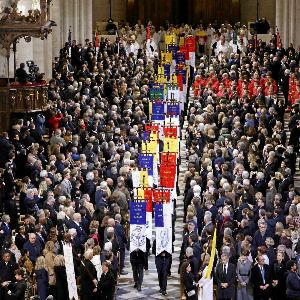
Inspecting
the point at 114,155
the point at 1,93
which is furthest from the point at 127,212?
the point at 1,93

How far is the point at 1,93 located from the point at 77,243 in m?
11.9

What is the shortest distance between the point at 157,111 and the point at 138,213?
437 inches

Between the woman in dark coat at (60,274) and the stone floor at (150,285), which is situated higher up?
the woman in dark coat at (60,274)

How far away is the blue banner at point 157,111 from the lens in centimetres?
4147

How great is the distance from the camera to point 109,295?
28453 mm

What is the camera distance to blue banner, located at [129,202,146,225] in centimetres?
3089

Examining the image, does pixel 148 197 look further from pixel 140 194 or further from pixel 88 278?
pixel 88 278

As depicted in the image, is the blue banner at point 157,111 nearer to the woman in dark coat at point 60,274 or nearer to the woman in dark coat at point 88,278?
the woman in dark coat at point 60,274

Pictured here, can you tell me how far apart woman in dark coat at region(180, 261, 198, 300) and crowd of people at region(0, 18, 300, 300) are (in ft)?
0.06

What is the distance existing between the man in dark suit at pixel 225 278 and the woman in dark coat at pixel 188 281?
486mm

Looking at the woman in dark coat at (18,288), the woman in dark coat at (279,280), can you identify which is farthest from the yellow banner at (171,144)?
the woman in dark coat at (18,288)

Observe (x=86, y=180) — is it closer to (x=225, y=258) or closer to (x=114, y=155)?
(x=114, y=155)

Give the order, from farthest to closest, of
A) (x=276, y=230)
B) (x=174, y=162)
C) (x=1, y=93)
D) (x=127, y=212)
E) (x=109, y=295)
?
(x=1, y=93), (x=174, y=162), (x=127, y=212), (x=276, y=230), (x=109, y=295)

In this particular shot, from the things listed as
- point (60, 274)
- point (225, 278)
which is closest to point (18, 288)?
point (60, 274)
